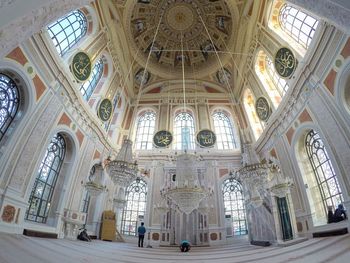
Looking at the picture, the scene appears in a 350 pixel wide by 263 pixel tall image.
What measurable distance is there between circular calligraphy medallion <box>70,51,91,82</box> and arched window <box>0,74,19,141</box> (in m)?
2.47

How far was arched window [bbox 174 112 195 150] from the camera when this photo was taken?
13462 mm

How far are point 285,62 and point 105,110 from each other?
875 centimetres

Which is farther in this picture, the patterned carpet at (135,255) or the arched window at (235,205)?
the arched window at (235,205)

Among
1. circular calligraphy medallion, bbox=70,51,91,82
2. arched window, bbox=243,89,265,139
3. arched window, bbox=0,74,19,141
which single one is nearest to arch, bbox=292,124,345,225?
arched window, bbox=243,89,265,139

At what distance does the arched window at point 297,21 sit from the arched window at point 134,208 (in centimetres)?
1036

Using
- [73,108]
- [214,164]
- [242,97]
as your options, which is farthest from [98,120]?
[242,97]

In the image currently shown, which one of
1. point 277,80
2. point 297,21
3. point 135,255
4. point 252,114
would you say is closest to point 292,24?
point 297,21

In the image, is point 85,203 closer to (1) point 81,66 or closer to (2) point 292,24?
(1) point 81,66

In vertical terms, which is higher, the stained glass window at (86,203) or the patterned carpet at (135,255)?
the stained glass window at (86,203)

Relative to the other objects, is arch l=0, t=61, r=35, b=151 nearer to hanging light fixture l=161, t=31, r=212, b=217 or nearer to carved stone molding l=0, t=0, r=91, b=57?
carved stone molding l=0, t=0, r=91, b=57

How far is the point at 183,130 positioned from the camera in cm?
1422

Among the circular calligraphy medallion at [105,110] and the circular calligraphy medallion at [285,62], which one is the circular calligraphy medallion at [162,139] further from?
the circular calligraphy medallion at [285,62]

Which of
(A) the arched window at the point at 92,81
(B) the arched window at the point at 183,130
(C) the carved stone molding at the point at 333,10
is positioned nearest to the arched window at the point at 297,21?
(C) the carved stone molding at the point at 333,10

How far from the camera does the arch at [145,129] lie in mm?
13715
